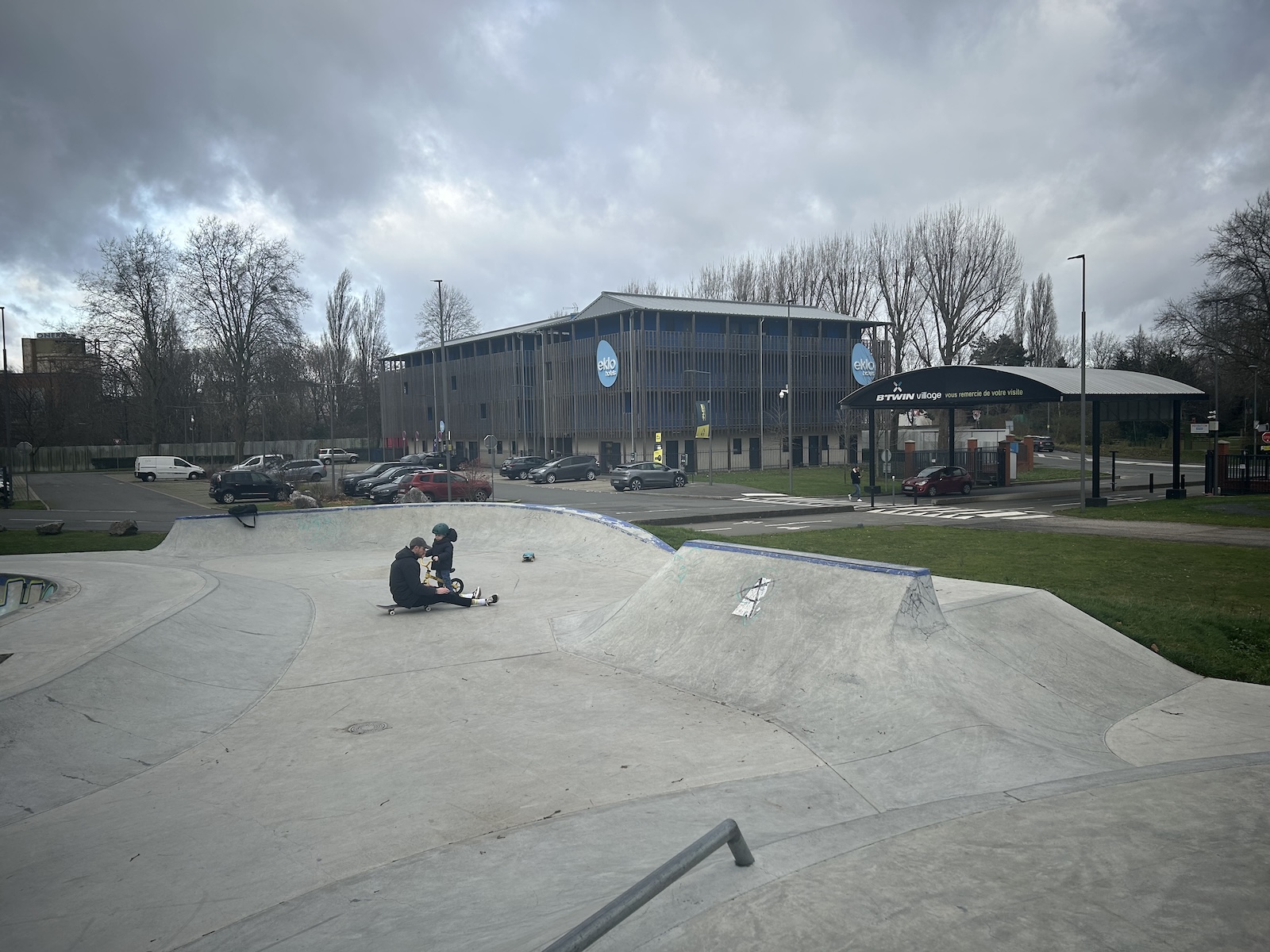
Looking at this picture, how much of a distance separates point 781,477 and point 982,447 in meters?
11.6

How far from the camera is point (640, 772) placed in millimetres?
6695

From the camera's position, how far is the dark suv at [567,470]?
162ft

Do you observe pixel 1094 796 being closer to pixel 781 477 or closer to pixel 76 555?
pixel 76 555

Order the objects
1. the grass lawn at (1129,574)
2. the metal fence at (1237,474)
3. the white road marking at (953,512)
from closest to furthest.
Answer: the grass lawn at (1129,574) < the white road marking at (953,512) < the metal fence at (1237,474)

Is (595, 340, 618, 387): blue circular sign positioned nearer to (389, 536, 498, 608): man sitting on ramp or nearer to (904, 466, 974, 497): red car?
(904, 466, 974, 497): red car

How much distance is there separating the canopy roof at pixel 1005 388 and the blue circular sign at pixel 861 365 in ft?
95.2

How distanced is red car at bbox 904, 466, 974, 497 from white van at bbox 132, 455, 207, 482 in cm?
4735

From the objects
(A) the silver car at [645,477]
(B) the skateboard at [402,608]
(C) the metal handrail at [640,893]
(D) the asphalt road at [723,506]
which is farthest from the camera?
(A) the silver car at [645,477]

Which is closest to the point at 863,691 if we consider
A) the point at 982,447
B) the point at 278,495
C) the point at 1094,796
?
the point at 1094,796

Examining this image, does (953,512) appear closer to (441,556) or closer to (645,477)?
(645,477)

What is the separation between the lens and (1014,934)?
378 cm

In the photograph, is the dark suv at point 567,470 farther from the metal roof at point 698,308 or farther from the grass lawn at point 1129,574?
the grass lawn at point 1129,574

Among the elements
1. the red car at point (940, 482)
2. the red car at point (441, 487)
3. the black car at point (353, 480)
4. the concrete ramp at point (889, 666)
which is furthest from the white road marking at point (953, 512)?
the black car at point (353, 480)

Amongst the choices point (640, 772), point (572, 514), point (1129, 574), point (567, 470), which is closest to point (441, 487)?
point (567, 470)
